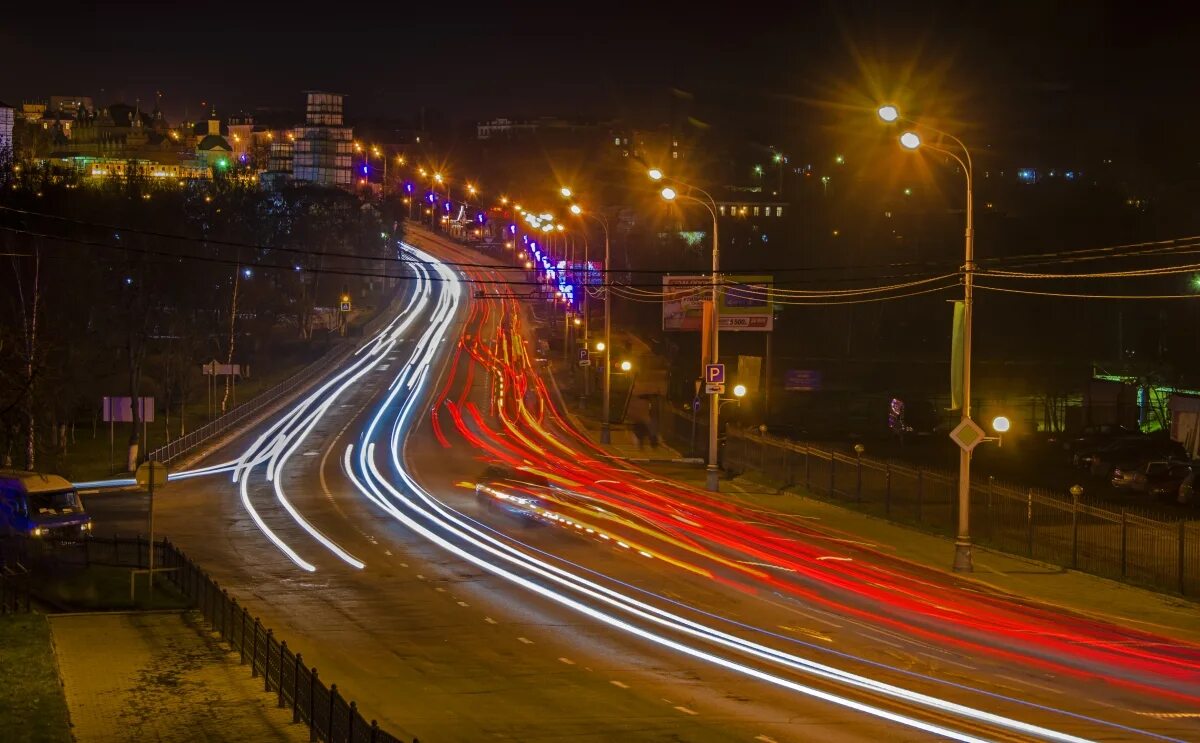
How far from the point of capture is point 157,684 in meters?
16.2

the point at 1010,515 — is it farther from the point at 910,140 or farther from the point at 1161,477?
the point at 910,140

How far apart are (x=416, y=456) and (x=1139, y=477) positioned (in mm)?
26914

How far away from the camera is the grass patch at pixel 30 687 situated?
13.6 metres

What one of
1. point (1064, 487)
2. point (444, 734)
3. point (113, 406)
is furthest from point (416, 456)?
point (444, 734)

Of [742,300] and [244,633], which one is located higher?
[742,300]

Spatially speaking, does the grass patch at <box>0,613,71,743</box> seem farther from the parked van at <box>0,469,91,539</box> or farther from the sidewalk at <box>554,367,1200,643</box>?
the sidewalk at <box>554,367,1200,643</box>

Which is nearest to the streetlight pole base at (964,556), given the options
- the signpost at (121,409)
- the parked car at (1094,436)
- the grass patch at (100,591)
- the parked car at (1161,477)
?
the grass patch at (100,591)

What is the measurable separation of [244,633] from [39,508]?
1593cm

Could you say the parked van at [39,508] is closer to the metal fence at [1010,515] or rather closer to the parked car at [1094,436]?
the metal fence at [1010,515]

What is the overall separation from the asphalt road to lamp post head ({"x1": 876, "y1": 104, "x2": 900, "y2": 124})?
9064 mm

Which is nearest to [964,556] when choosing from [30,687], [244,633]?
[244,633]

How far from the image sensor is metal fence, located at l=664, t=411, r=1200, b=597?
25.8 meters

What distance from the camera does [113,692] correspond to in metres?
15.8

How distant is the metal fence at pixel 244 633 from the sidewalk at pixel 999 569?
553 inches
